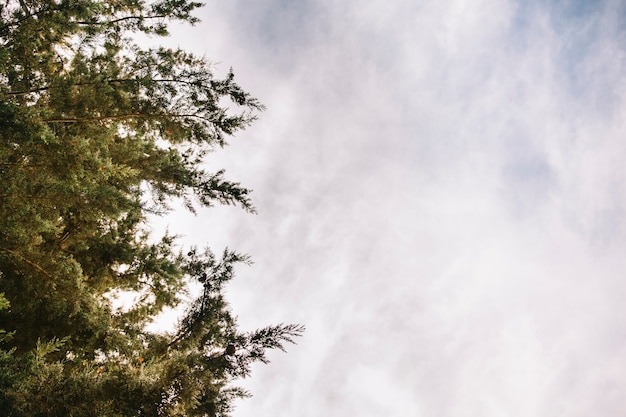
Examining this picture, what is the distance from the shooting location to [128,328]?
25.7 feet

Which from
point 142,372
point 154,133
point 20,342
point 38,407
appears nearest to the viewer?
point 38,407

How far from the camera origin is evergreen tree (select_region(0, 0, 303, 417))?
5.45 m

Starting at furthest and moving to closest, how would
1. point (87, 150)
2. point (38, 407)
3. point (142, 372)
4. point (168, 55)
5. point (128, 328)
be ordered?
point (168, 55) → point (128, 328) → point (87, 150) → point (142, 372) → point (38, 407)

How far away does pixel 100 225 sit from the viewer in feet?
27.1

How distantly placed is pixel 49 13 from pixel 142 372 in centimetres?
707

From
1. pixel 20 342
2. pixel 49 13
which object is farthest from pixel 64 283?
pixel 49 13

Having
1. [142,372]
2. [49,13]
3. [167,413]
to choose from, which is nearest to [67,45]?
[49,13]

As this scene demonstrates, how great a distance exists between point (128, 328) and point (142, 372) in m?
2.69

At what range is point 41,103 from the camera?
712 cm

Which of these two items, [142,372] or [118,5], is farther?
[118,5]

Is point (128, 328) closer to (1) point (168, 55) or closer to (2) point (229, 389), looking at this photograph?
(2) point (229, 389)

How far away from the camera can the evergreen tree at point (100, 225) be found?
5.45 metres

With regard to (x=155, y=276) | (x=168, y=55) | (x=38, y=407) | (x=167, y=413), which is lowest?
(x=38, y=407)

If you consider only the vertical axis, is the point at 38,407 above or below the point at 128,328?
below
